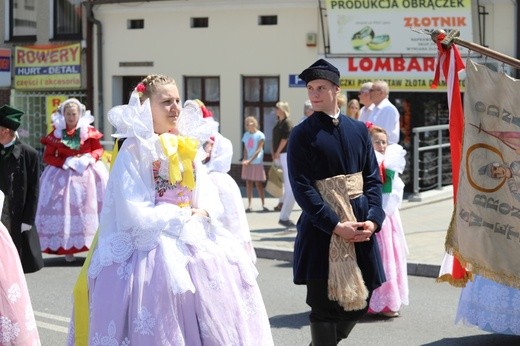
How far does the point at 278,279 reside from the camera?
11109 millimetres

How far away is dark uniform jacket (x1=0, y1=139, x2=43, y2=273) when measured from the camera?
8859mm

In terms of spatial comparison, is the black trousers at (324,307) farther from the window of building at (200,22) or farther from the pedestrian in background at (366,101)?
the window of building at (200,22)

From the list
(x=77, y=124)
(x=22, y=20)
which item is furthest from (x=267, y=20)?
(x=77, y=124)

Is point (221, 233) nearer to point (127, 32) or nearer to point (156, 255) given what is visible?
point (156, 255)

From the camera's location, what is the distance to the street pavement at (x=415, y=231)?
1177cm

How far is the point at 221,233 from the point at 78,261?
21.9ft

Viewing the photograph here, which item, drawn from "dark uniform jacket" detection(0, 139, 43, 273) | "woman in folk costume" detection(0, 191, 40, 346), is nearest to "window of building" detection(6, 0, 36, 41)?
"dark uniform jacket" detection(0, 139, 43, 273)

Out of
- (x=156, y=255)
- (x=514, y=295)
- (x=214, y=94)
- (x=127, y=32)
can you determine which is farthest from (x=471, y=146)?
(x=127, y=32)

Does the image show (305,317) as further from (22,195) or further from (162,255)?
(162,255)

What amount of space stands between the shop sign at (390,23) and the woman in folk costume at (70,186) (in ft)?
27.3

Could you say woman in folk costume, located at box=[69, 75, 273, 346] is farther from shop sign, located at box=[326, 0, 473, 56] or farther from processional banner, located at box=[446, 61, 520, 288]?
shop sign, located at box=[326, 0, 473, 56]

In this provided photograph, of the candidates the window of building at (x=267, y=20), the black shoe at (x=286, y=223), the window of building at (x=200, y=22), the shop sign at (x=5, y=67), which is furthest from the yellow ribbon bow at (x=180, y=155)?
the shop sign at (x=5, y=67)

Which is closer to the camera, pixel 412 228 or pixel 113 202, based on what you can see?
pixel 113 202

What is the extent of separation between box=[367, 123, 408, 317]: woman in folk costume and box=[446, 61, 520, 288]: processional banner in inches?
95.1
